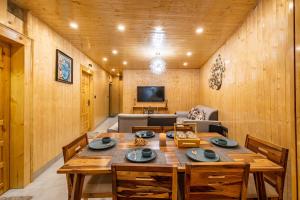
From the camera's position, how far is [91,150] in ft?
5.21

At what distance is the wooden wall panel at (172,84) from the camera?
7.08 metres

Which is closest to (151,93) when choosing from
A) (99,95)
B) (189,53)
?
(99,95)

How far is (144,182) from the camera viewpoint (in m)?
1.05

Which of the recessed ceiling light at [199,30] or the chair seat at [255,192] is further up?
the recessed ceiling light at [199,30]

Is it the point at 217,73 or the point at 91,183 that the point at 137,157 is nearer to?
the point at 91,183

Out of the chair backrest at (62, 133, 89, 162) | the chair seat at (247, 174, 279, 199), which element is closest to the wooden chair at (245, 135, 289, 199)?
the chair seat at (247, 174, 279, 199)

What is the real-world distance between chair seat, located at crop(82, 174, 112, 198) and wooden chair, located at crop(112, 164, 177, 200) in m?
0.39

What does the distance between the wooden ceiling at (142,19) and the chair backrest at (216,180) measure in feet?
7.08

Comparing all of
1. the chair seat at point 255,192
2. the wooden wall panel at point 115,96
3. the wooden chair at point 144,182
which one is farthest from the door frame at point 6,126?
the wooden wall panel at point 115,96

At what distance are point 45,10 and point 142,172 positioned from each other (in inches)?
109

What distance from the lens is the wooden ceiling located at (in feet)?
7.47

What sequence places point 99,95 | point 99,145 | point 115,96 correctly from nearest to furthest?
point 99,145, point 99,95, point 115,96

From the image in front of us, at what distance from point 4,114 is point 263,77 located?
365 centimetres

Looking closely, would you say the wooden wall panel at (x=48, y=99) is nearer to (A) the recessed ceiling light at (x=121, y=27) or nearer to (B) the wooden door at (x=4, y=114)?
(B) the wooden door at (x=4, y=114)
